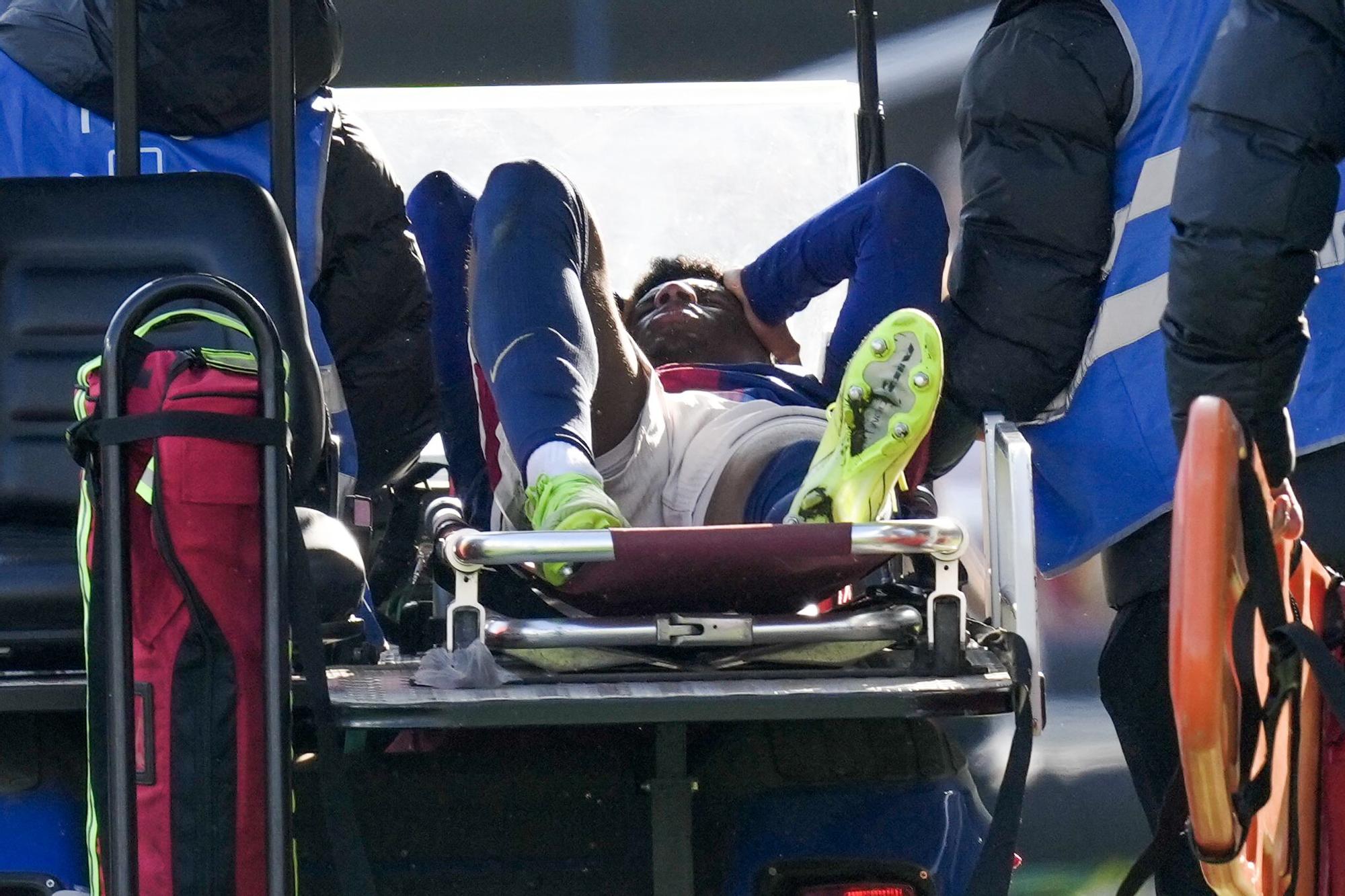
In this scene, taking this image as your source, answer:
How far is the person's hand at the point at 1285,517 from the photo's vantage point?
71.5 inches

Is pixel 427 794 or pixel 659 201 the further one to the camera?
pixel 659 201

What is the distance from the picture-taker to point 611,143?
13.2 feet

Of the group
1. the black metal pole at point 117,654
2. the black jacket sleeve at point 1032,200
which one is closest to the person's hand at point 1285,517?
the black jacket sleeve at point 1032,200

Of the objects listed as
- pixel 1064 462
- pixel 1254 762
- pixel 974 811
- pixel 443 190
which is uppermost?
pixel 443 190

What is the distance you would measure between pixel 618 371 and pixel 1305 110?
1045mm

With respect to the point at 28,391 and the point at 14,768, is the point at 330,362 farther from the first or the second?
the point at 14,768

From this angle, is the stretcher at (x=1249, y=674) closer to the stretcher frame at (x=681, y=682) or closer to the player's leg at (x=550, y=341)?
the stretcher frame at (x=681, y=682)

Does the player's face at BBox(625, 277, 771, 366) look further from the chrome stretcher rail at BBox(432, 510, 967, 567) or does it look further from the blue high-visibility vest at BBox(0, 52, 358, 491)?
the chrome stretcher rail at BBox(432, 510, 967, 567)

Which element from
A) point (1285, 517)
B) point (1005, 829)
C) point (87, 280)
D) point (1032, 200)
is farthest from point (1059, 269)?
A: point (87, 280)

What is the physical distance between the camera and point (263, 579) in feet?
5.68

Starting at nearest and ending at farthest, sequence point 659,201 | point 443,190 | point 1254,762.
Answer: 1. point 1254,762
2. point 443,190
3. point 659,201

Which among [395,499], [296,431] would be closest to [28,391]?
[296,431]

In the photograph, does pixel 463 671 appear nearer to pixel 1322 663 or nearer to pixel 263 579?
pixel 263 579

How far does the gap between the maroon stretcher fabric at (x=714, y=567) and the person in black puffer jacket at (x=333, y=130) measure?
1211mm
